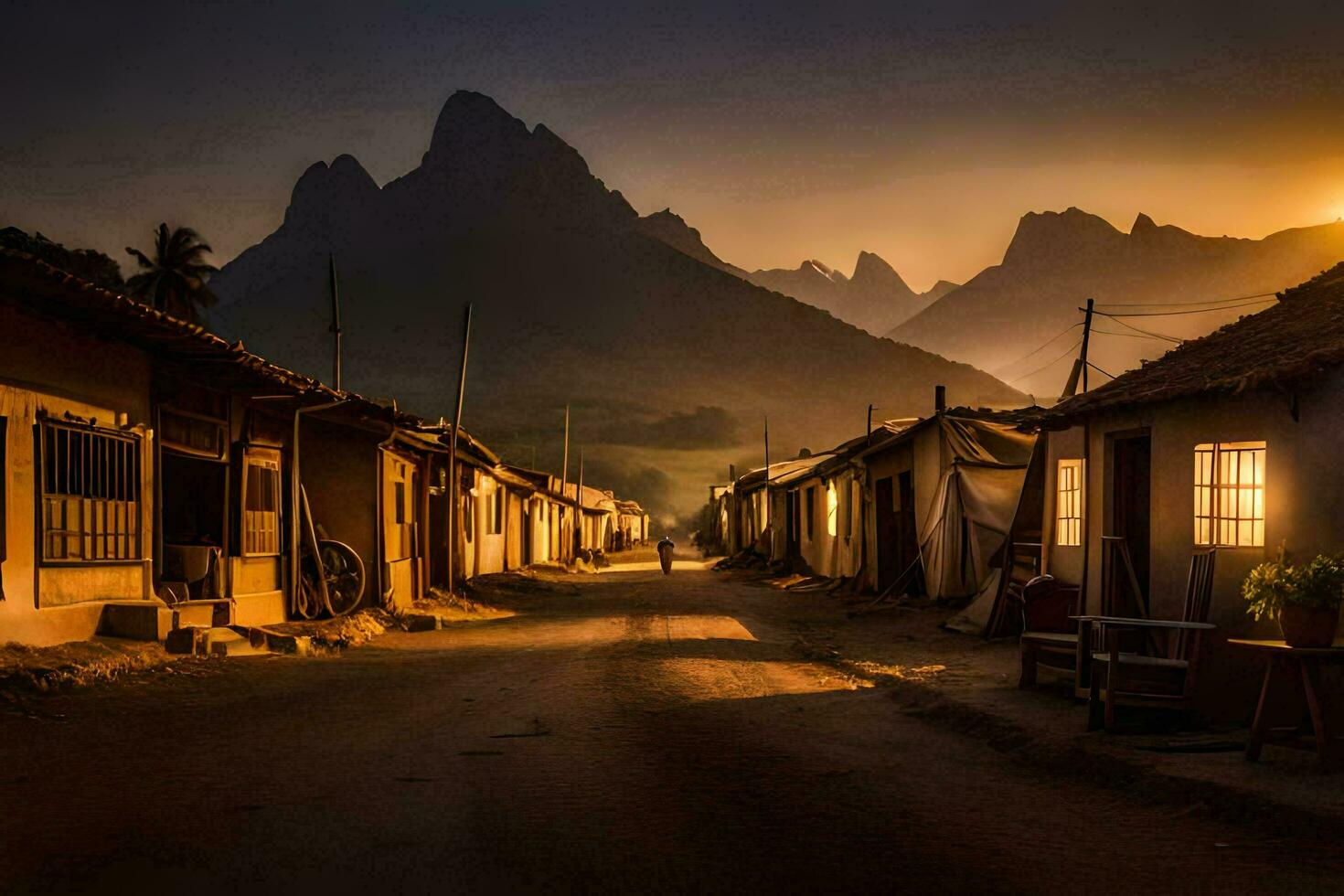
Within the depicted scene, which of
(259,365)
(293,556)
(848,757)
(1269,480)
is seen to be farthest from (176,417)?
(1269,480)

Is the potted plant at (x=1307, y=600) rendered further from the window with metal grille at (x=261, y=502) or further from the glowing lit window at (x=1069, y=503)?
the window with metal grille at (x=261, y=502)

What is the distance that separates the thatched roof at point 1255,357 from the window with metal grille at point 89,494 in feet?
36.8

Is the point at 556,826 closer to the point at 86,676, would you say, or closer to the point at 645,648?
the point at 86,676

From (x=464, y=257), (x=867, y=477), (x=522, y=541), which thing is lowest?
(x=522, y=541)

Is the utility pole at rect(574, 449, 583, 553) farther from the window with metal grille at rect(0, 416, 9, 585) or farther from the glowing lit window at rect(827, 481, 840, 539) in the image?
the window with metal grille at rect(0, 416, 9, 585)

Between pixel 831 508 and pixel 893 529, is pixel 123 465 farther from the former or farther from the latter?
pixel 831 508

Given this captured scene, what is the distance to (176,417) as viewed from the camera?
15.0 meters

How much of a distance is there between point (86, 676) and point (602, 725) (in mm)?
5447

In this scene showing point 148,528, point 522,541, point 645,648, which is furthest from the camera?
point 522,541

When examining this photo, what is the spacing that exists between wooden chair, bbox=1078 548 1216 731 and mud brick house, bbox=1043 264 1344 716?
24 cm

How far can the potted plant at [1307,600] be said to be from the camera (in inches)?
312

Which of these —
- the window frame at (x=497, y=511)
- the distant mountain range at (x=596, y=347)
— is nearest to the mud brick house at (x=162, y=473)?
the window frame at (x=497, y=511)

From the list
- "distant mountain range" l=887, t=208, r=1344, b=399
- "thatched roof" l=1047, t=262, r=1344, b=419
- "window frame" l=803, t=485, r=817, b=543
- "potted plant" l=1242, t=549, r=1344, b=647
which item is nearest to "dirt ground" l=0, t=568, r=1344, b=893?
"potted plant" l=1242, t=549, r=1344, b=647

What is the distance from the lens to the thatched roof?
9266 millimetres
